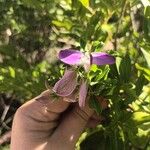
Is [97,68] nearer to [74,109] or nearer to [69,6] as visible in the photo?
[74,109]

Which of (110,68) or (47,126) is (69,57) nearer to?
(110,68)

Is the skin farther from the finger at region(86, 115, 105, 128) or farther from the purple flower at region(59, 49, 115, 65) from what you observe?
the purple flower at region(59, 49, 115, 65)

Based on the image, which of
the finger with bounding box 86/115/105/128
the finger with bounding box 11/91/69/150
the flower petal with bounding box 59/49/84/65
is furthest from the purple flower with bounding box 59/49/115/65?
the finger with bounding box 86/115/105/128

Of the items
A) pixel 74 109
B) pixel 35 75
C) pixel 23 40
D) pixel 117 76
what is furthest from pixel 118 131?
pixel 23 40

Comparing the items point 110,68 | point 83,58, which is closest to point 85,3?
point 110,68

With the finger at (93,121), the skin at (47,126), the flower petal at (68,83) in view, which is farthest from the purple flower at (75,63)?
the finger at (93,121)

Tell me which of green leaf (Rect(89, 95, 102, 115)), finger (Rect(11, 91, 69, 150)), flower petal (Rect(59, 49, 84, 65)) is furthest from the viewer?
Answer: finger (Rect(11, 91, 69, 150))

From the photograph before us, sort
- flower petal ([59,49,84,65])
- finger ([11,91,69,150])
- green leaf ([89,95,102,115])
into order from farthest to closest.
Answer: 1. finger ([11,91,69,150])
2. green leaf ([89,95,102,115])
3. flower petal ([59,49,84,65])
